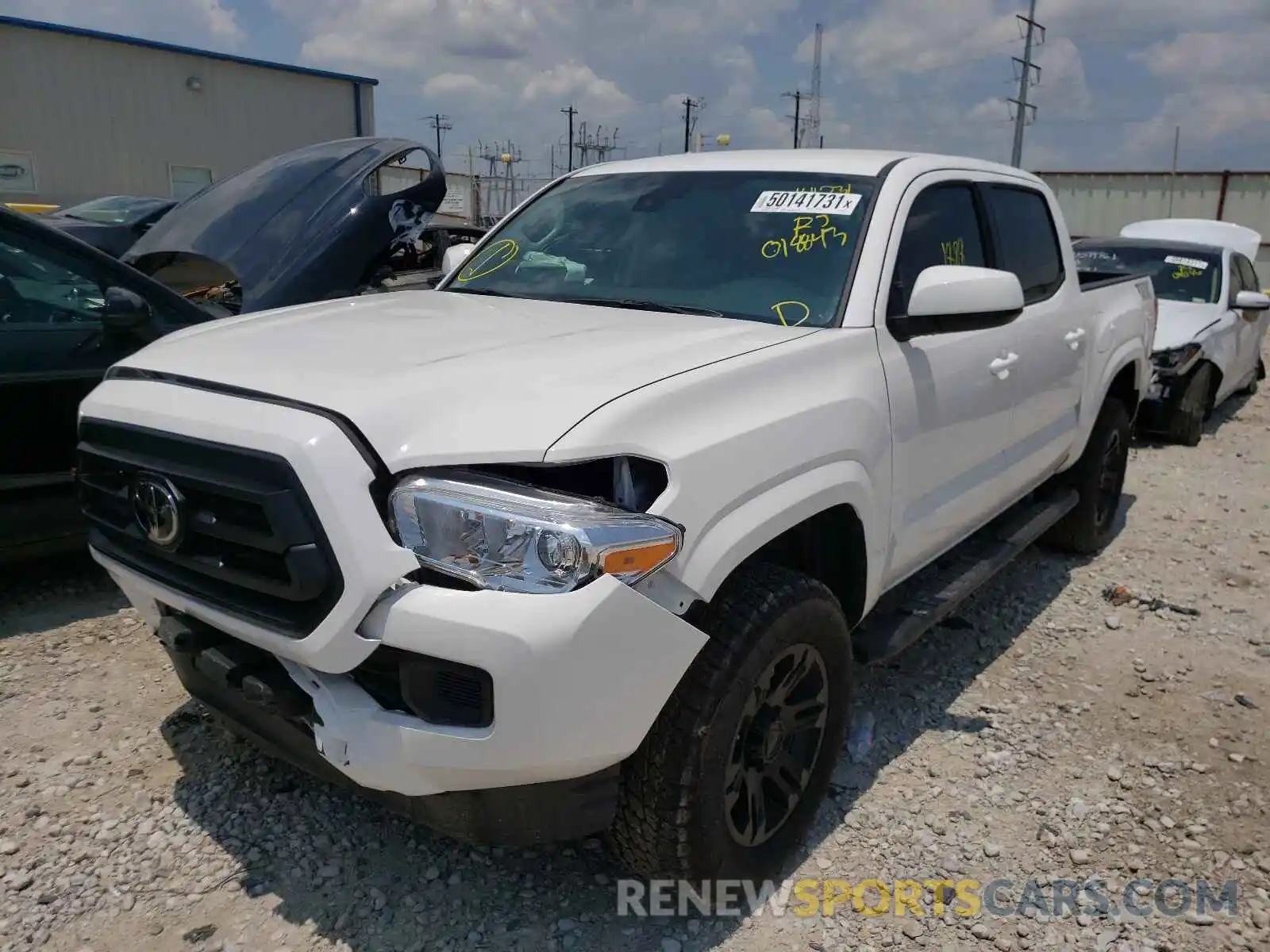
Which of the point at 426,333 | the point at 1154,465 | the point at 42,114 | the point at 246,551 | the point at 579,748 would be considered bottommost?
the point at 1154,465

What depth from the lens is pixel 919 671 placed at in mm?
3883

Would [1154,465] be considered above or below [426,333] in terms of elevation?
below

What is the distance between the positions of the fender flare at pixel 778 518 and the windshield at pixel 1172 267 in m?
7.06

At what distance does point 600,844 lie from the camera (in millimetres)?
2732

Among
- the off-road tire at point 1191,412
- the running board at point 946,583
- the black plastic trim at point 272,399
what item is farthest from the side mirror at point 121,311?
the off-road tire at point 1191,412

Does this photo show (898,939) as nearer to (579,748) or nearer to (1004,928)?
(1004,928)

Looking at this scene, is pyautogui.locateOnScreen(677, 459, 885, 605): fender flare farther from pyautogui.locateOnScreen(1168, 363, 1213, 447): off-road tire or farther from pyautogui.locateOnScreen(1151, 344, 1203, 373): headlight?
pyautogui.locateOnScreen(1168, 363, 1213, 447): off-road tire

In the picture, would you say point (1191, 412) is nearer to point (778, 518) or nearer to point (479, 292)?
point (479, 292)

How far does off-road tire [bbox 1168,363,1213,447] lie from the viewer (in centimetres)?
797

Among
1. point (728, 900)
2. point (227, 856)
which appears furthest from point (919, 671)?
point (227, 856)

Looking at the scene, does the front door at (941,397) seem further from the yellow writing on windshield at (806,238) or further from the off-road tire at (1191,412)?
the off-road tire at (1191,412)

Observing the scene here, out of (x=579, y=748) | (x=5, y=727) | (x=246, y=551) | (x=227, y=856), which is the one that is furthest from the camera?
(x=5, y=727)

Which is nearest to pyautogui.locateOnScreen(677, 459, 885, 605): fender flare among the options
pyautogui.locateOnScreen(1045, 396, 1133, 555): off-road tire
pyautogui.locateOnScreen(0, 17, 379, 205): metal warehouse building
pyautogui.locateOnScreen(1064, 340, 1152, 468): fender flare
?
pyautogui.locateOnScreen(1064, 340, 1152, 468): fender flare

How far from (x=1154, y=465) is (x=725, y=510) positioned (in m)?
6.41
